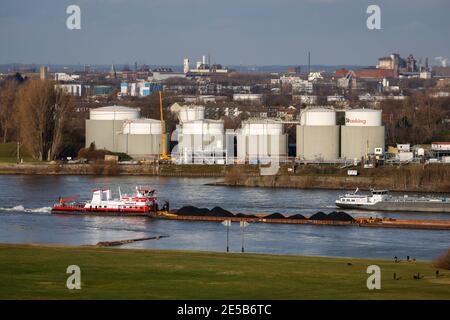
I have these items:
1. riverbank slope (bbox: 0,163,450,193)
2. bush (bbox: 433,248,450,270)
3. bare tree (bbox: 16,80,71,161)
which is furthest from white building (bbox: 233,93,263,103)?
bush (bbox: 433,248,450,270)

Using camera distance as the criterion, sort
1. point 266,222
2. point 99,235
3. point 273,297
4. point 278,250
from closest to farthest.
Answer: point 273,297 → point 278,250 → point 99,235 → point 266,222

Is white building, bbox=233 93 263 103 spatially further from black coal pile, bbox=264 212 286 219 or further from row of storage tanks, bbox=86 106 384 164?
black coal pile, bbox=264 212 286 219

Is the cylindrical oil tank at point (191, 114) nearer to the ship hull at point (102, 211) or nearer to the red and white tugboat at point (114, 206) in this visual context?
the red and white tugboat at point (114, 206)

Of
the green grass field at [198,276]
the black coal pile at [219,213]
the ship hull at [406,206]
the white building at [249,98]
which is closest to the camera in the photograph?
the green grass field at [198,276]

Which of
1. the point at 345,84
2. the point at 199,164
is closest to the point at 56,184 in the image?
the point at 199,164

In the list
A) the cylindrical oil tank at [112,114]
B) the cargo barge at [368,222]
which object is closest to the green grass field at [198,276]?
the cargo barge at [368,222]

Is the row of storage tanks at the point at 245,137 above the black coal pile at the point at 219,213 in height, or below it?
above

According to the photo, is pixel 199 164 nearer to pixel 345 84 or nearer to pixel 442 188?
pixel 442 188
